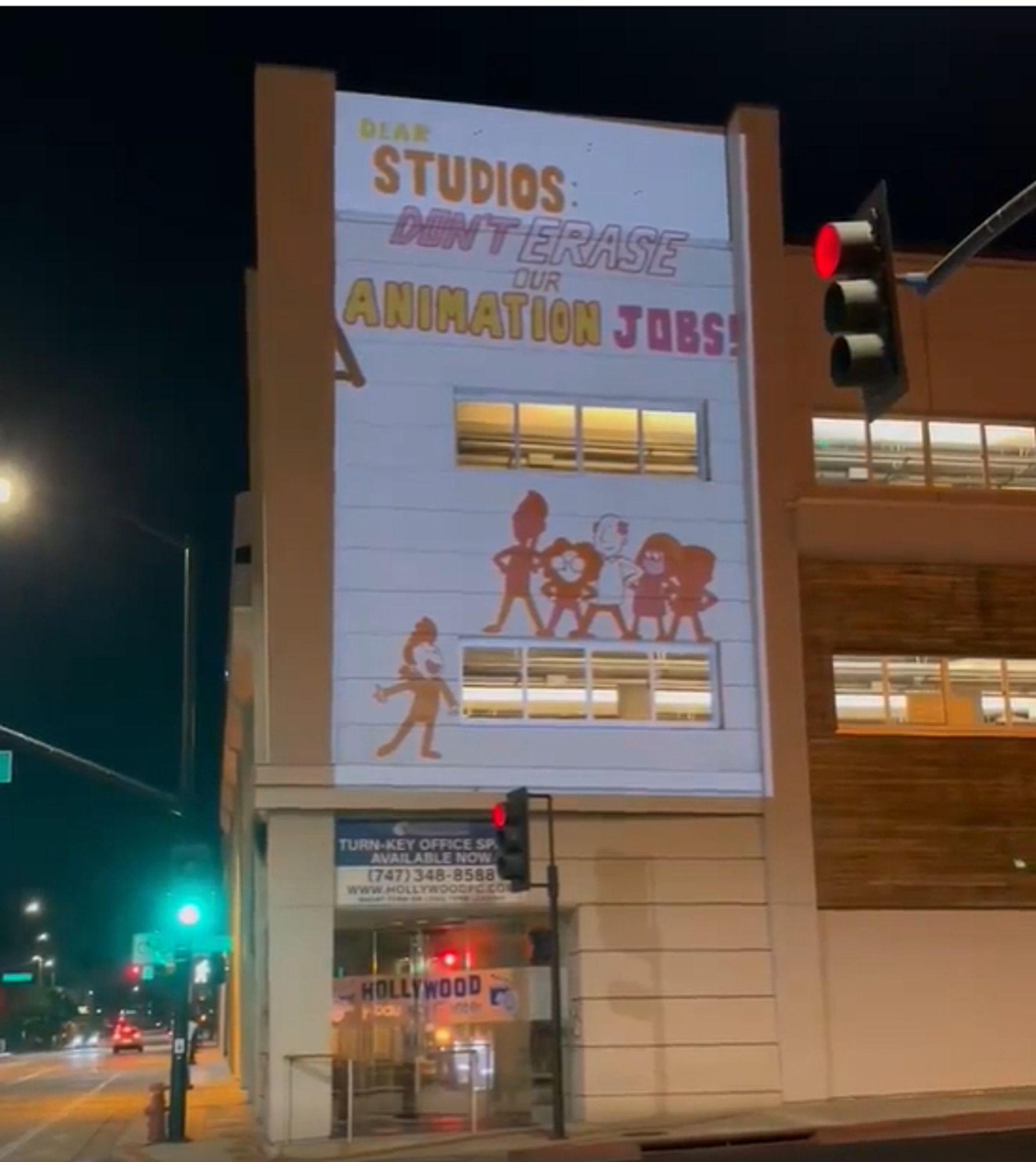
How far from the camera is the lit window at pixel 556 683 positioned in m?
23.6

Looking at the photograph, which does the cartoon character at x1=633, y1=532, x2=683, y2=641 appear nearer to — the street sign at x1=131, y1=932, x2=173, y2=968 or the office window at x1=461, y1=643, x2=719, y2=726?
the office window at x1=461, y1=643, x2=719, y2=726

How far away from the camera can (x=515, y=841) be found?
778 inches

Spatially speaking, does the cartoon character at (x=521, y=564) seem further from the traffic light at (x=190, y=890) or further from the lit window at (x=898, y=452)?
the lit window at (x=898, y=452)

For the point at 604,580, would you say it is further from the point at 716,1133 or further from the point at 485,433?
the point at 716,1133

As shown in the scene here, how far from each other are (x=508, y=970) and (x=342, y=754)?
406 cm

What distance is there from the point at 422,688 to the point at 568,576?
2.76 metres

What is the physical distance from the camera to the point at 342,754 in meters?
22.7

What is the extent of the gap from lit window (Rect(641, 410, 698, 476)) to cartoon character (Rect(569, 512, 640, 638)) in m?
1.15

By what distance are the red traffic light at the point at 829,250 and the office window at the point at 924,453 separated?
1610 cm

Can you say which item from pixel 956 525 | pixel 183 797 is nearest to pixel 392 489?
pixel 183 797

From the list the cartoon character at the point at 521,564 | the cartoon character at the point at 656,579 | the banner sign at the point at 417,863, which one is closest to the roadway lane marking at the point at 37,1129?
the banner sign at the point at 417,863

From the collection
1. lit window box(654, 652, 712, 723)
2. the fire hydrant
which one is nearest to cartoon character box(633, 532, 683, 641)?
lit window box(654, 652, 712, 723)

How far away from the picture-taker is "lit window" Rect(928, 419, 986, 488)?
84.3 ft

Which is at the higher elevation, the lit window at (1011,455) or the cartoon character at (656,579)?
the lit window at (1011,455)
